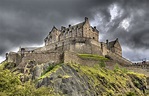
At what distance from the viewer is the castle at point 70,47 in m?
88.3

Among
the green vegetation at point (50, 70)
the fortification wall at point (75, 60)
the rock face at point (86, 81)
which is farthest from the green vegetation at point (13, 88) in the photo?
the fortification wall at point (75, 60)

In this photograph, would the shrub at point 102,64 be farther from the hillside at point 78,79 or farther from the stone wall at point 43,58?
the stone wall at point 43,58


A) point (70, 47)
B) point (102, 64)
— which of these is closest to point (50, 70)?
point (102, 64)

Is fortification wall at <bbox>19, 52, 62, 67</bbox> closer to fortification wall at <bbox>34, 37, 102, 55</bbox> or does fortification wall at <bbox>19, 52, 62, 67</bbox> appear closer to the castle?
the castle

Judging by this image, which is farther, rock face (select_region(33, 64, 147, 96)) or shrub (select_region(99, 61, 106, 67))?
shrub (select_region(99, 61, 106, 67))

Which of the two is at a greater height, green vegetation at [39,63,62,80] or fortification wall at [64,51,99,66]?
fortification wall at [64,51,99,66]

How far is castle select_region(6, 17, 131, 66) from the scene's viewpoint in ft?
290

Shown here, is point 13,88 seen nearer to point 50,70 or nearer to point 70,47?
point 50,70

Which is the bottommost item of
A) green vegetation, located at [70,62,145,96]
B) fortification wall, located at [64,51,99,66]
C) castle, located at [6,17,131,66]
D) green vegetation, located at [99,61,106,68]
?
green vegetation, located at [70,62,145,96]

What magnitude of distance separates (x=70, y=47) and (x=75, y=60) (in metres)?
17.4

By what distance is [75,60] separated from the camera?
89.4 m

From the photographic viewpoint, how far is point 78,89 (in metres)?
78.2

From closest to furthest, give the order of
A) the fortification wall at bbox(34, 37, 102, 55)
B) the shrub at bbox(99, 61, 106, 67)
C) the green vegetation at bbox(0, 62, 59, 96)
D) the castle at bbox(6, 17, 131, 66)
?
the green vegetation at bbox(0, 62, 59, 96) < the castle at bbox(6, 17, 131, 66) < the shrub at bbox(99, 61, 106, 67) < the fortification wall at bbox(34, 37, 102, 55)

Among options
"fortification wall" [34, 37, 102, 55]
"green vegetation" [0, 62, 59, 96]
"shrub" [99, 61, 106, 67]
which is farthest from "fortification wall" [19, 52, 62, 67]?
"green vegetation" [0, 62, 59, 96]
